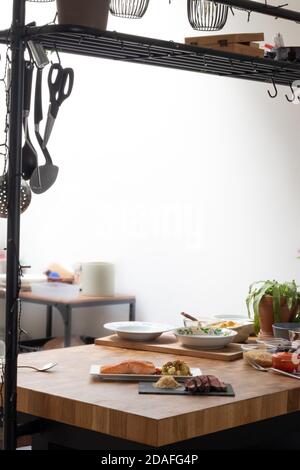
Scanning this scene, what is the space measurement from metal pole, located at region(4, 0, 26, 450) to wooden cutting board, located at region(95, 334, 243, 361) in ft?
3.41

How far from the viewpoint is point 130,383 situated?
8.52 ft

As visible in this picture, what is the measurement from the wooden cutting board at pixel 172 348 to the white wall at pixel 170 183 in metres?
1.43

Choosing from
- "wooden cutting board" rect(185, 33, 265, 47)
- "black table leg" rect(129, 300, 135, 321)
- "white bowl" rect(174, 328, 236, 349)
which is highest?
"wooden cutting board" rect(185, 33, 265, 47)

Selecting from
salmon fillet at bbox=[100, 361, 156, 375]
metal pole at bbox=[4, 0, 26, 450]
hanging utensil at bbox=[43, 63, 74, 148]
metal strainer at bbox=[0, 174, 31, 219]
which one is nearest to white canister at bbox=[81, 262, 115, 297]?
salmon fillet at bbox=[100, 361, 156, 375]

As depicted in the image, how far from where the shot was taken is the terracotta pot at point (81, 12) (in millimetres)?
2424

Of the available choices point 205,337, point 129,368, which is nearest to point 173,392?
point 129,368

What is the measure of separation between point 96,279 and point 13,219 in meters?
3.13

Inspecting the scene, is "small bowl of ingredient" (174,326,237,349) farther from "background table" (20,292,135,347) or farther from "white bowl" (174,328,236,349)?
"background table" (20,292,135,347)

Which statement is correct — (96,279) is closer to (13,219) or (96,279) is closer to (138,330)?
(138,330)

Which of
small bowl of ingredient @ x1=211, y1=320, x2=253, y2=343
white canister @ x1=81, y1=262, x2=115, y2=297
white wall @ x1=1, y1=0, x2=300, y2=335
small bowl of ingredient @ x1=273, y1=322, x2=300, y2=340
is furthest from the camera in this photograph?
white canister @ x1=81, y1=262, x2=115, y2=297

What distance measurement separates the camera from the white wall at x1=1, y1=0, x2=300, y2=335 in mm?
4668

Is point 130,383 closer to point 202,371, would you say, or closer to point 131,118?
point 202,371

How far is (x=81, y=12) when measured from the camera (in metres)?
2.43

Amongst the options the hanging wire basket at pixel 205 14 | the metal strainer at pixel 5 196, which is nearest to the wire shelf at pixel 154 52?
the hanging wire basket at pixel 205 14
